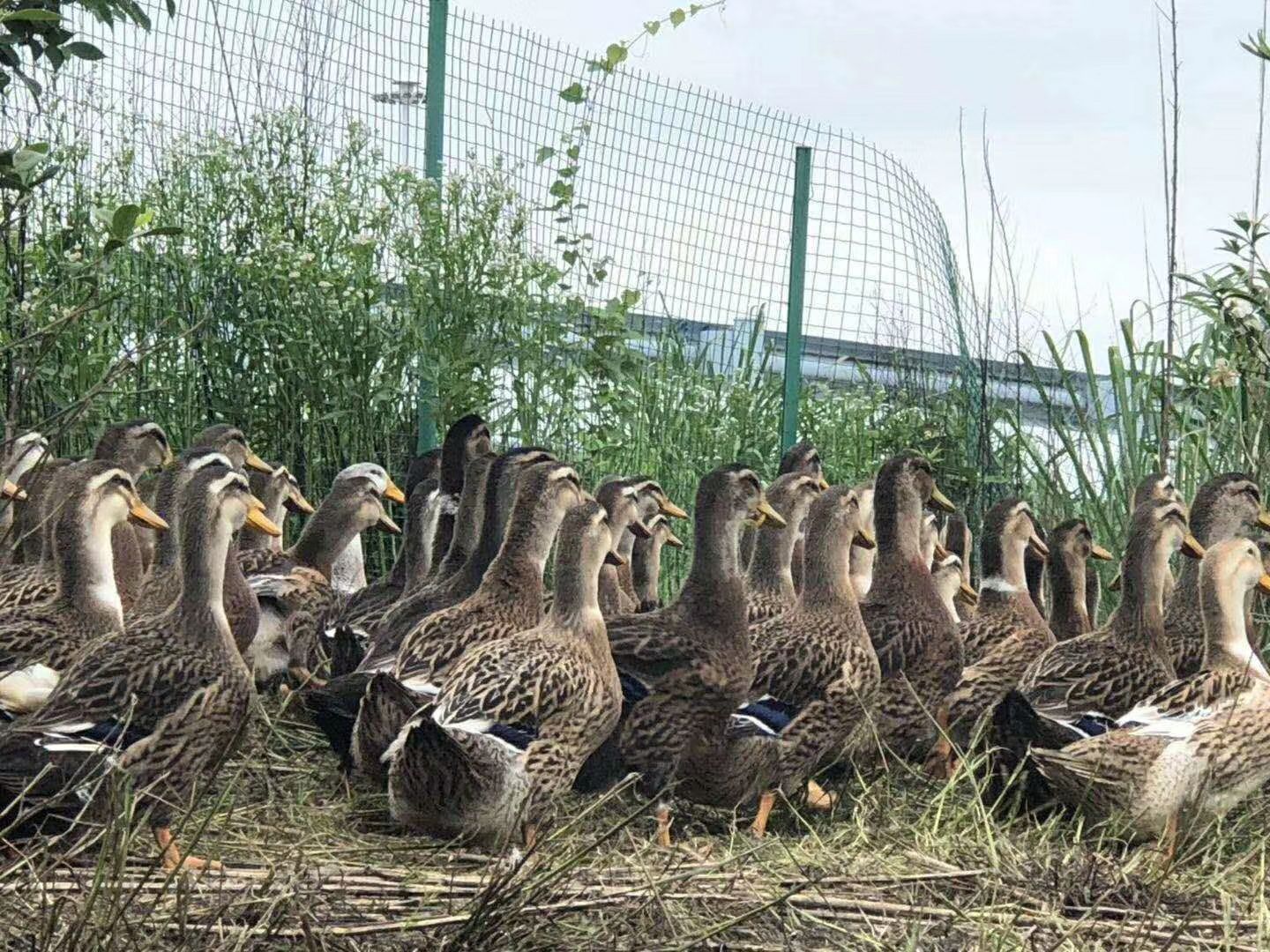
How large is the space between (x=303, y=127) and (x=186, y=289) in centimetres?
123

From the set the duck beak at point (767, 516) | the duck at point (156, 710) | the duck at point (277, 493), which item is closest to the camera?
the duck at point (156, 710)

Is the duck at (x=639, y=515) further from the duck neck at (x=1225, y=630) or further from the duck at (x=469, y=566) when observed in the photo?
the duck neck at (x=1225, y=630)

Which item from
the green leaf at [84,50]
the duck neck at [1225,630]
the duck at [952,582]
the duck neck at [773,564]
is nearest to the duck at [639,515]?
the duck neck at [773,564]

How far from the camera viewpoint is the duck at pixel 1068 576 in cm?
848

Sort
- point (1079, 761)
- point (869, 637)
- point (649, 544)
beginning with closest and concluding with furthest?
1. point (1079, 761)
2. point (869, 637)
3. point (649, 544)

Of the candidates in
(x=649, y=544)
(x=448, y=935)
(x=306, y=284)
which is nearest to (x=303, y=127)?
(x=306, y=284)

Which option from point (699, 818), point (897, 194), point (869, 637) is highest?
point (897, 194)

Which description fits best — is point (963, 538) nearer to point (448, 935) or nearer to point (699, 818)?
point (699, 818)

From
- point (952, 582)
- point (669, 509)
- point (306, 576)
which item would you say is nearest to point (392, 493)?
point (306, 576)

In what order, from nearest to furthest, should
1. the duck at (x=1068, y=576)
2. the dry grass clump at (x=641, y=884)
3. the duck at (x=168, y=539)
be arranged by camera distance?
the dry grass clump at (x=641, y=884) < the duck at (x=168, y=539) < the duck at (x=1068, y=576)

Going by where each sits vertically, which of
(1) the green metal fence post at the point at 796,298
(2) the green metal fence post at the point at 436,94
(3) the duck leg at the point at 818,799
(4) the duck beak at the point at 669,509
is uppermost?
(2) the green metal fence post at the point at 436,94

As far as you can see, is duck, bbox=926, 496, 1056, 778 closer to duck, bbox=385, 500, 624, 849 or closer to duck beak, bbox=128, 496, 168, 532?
duck, bbox=385, 500, 624, 849

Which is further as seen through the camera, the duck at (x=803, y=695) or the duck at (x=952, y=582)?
the duck at (x=952, y=582)

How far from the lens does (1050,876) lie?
575cm
